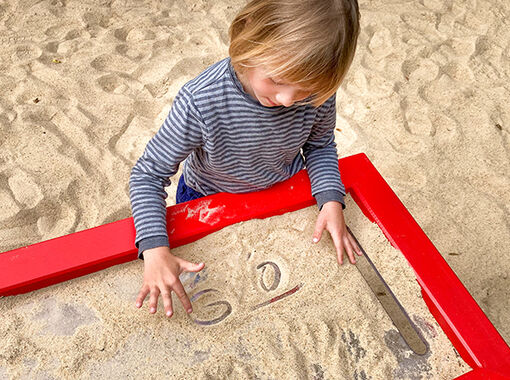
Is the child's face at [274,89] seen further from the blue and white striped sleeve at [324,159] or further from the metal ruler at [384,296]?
the metal ruler at [384,296]

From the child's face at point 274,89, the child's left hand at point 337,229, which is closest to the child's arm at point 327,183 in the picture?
the child's left hand at point 337,229

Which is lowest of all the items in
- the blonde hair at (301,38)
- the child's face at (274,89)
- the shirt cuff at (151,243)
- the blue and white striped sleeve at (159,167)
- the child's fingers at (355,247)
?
the child's fingers at (355,247)

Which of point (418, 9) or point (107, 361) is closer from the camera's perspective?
point (107, 361)

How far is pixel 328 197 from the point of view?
1170 millimetres

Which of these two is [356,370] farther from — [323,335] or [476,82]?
[476,82]

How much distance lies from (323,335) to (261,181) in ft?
1.30

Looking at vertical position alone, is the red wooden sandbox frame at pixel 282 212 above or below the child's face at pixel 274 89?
below

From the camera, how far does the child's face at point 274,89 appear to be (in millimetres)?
883

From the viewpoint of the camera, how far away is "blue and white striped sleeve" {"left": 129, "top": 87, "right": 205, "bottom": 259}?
998 millimetres

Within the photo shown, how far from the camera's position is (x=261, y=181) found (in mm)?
1198

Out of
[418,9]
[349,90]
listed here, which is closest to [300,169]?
[349,90]

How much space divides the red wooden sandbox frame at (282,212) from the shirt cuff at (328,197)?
0.06m

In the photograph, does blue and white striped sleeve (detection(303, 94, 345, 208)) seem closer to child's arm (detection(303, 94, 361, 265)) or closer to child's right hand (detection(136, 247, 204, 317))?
child's arm (detection(303, 94, 361, 265))

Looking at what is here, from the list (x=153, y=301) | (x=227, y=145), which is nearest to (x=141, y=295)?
(x=153, y=301)
